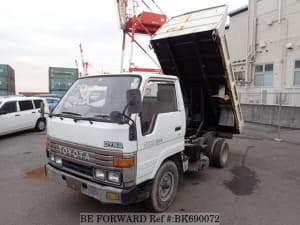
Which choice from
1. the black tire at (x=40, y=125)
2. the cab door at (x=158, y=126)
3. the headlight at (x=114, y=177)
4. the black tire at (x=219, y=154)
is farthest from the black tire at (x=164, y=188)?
the black tire at (x=40, y=125)

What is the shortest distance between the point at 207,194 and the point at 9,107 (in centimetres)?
816

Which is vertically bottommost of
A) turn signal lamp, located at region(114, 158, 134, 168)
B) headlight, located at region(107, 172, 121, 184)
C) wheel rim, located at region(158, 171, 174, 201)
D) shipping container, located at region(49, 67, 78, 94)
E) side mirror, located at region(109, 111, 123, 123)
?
wheel rim, located at region(158, 171, 174, 201)

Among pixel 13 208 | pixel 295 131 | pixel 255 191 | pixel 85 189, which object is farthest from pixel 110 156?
pixel 295 131

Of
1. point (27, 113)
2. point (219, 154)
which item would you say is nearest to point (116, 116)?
point (219, 154)

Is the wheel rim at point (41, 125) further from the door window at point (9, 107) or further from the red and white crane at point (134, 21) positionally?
the red and white crane at point (134, 21)

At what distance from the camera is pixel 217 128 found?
18.8 feet

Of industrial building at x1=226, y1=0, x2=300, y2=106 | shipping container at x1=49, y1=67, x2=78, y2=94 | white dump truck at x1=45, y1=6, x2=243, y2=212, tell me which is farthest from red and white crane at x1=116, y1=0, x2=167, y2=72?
shipping container at x1=49, y1=67, x2=78, y2=94

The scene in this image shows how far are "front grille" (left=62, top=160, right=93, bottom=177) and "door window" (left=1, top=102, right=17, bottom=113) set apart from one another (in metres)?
6.70

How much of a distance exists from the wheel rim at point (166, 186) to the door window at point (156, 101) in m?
0.90

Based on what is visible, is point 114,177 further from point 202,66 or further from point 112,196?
point 202,66

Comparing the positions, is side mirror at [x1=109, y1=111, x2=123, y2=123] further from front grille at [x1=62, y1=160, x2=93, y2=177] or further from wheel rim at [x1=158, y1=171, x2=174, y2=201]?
wheel rim at [x1=158, y1=171, x2=174, y2=201]

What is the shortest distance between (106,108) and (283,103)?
432 inches

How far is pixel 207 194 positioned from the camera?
389 centimetres

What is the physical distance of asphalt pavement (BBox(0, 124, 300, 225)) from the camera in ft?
10.5
